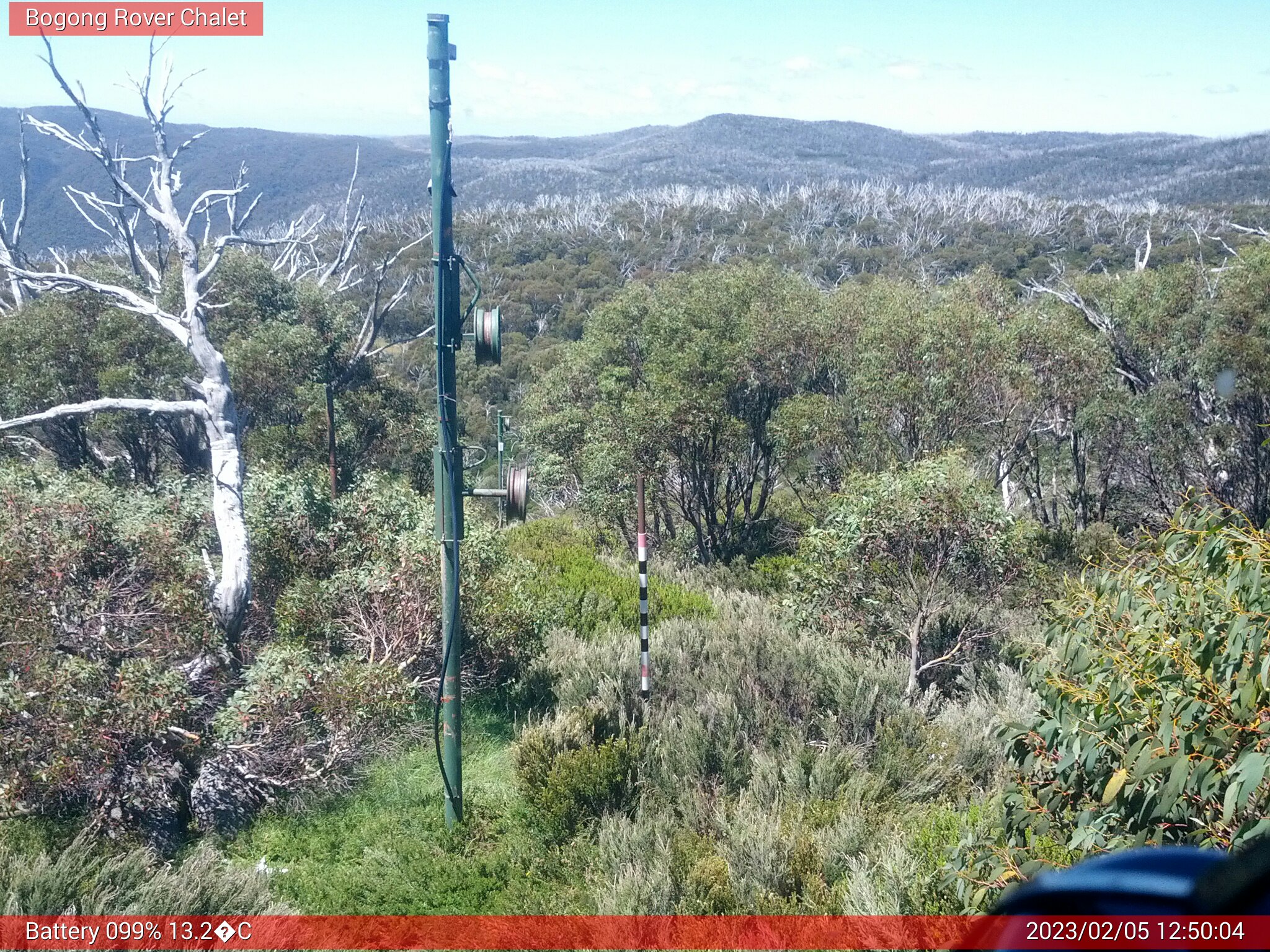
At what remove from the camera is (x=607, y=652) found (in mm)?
9320

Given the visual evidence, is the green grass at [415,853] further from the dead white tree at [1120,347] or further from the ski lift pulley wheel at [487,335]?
the dead white tree at [1120,347]

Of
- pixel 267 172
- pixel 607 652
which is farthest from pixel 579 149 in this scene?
pixel 607 652

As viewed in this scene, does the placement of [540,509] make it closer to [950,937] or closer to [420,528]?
[420,528]

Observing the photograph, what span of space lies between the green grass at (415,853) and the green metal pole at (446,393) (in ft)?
1.14

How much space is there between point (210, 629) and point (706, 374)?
10.3 metres

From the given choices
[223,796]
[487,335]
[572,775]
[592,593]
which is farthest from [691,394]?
[223,796]

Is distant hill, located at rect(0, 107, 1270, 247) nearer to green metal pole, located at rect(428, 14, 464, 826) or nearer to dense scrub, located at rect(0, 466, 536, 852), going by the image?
dense scrub, located at rect(0, 466, 536, 852)

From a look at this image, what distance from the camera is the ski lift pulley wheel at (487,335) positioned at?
5.74m

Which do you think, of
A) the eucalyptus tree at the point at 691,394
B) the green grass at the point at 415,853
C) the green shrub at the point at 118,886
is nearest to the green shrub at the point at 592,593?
the eucalyptus tree at the point at 691,394

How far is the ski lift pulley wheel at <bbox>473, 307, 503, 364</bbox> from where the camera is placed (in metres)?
5.74

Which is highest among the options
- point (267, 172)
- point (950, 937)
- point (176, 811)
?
point (267, 172)

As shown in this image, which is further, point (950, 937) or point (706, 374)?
point (706, 374)
